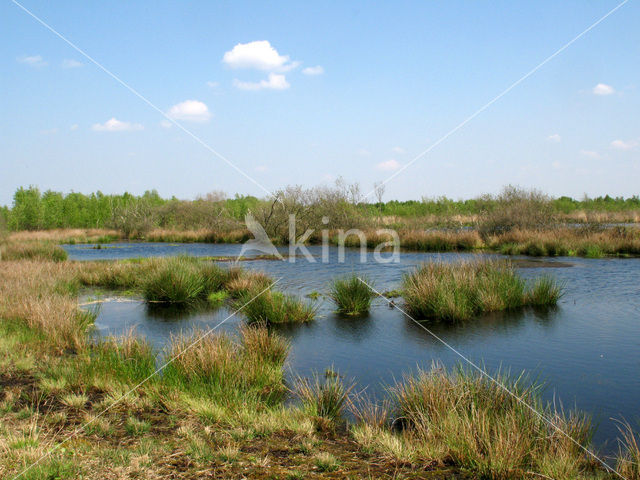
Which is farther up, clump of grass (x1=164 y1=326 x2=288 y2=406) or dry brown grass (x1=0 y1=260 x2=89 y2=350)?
dry brown grass (x1=0 y1=260 x2=89 y2=350)

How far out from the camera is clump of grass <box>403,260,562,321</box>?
12695mm

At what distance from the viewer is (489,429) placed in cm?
508

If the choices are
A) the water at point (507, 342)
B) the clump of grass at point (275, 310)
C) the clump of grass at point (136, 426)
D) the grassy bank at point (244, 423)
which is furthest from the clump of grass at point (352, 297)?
the clump of grass at point (136, 426)

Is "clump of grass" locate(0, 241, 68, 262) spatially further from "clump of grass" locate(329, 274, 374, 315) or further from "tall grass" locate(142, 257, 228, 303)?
"clump of grass" locate(329, 274, 374, 315)

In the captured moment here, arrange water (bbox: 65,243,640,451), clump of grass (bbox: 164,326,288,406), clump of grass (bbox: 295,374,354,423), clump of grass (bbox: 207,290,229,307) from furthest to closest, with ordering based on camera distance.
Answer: clump of grass (bbox: 207,290,229,307) → water (bbox: 65,243,640,451) → clump of grass (bbox: 164,326,288,406) → clump of grass (bbox: 295,374,354,423)

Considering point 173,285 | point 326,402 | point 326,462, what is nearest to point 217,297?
point 173,285

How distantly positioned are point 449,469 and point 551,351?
5903mm

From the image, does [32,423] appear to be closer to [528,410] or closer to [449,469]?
[449,469]

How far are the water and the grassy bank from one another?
1.09 metres

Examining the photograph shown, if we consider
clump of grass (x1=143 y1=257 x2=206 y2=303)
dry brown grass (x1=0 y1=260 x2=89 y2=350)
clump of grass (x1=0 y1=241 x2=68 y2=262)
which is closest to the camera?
dry brown grass (x1=0 y1=260 x2=89 y2=350)

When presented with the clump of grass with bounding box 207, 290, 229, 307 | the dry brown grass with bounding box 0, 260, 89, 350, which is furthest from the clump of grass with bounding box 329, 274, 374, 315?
the dry brown grass with bounding box 0, 260, 89, 350

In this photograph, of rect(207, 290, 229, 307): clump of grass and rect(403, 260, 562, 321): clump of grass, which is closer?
rect(403, 260, 562, 321): clump of grass

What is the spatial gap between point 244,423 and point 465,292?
892cm

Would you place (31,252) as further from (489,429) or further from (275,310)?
(489,429)
